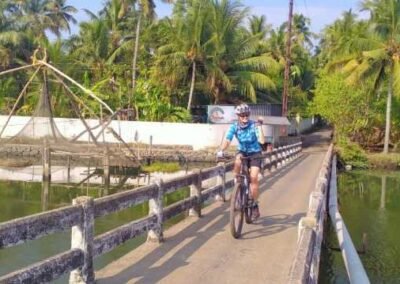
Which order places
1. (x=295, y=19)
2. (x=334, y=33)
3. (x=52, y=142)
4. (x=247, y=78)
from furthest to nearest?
(x=295, y=19), (x=334, y=33), (x=247, y=78), (x=52, y=142)

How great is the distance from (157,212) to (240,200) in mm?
1514

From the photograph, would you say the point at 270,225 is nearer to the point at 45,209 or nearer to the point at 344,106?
the point at 45,209

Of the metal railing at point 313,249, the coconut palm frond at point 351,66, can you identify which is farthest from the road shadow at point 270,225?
the coconut palm frond at point 351,66

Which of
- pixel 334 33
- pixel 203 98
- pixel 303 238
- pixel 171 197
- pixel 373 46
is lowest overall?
pixel 171 197

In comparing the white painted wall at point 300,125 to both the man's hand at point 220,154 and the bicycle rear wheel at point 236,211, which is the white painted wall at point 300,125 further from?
the bicycle rear wheel at point 236,211

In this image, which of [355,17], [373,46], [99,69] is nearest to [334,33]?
[355,17]

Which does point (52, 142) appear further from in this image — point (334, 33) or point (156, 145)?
point (334, 33)

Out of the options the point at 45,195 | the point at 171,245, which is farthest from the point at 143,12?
the point at 171,245

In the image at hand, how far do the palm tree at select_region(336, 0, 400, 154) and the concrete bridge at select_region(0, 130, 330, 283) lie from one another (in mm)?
30896

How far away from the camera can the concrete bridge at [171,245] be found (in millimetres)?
5012

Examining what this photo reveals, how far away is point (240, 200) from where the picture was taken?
8.83 meters

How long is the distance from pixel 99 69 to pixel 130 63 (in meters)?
2.76

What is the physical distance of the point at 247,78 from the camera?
143 ft

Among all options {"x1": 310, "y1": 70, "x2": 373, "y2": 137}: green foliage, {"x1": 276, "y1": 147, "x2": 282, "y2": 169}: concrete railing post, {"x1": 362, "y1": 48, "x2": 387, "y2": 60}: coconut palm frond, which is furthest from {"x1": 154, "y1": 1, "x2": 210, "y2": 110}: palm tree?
{"x1": 276, "y1": 147, "x2": 282, "y2": 169}: concrete railing post
